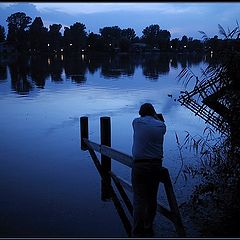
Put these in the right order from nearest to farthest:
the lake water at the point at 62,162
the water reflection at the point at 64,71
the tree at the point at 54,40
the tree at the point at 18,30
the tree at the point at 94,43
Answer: the lake water at the point at 62,162 → the water reflection at the point at 64,71 → the tree at the point at 18,30 → the tree at the point at 54,40 → the tree at the point at 94,43

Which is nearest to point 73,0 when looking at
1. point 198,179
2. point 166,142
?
point 198,179

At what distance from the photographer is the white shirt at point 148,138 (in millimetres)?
5898

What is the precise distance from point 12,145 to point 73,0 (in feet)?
43.8

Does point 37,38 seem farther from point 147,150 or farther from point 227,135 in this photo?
point 147,150

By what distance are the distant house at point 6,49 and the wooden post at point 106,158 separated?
143m

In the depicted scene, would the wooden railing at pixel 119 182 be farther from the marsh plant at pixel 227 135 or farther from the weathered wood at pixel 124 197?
the marsh plant at pixel 227 135

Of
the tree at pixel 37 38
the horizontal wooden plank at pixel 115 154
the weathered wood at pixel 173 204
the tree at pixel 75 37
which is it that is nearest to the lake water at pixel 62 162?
the horizontal wooden plank at pixel 115 154

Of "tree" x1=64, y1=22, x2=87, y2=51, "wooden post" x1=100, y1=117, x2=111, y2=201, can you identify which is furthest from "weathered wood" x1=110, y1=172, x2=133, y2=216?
"tree" x1=64, y1=22, x2=87, y2=51

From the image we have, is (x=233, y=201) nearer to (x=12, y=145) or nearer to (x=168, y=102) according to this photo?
(x=12, y=145)

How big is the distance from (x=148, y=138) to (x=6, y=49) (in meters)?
151

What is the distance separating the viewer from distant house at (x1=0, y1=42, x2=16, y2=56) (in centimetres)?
14499

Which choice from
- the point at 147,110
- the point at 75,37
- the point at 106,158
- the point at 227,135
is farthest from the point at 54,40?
the point at 147,110

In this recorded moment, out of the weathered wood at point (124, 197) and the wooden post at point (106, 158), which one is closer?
the weathered wood at point (124, 197)

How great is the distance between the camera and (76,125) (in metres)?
19.3
